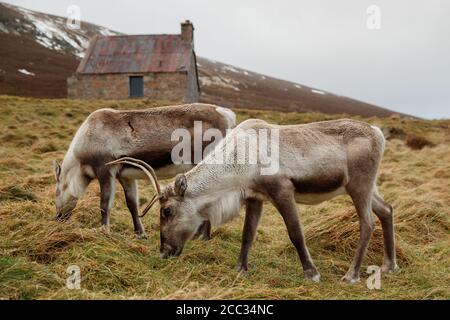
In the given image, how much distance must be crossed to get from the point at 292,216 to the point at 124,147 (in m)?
3.19

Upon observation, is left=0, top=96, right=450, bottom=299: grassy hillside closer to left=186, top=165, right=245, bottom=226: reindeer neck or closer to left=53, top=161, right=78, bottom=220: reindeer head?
left=53, top=161, right=78, bottom=220: reindeer head

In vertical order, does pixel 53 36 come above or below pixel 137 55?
above

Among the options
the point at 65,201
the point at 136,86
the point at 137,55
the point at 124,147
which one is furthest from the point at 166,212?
the point at 137,55

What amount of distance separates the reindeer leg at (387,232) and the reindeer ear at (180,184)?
2492 millimetres

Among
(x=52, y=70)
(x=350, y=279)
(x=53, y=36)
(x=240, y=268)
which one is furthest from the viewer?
(x=53, y=36)

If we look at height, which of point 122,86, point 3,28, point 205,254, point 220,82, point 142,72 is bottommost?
point 205,254

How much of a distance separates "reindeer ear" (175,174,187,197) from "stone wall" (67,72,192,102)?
31.0 meters

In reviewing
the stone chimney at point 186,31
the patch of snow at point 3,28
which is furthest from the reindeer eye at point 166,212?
the patch of snow at point 3,28

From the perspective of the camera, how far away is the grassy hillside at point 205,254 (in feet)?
14.7

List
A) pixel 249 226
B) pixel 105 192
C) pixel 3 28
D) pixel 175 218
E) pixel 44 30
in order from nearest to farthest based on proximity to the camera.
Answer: pixel 175 218, pixel 249 226, pixel 105 192, pixel 3 28, pixel 44 30

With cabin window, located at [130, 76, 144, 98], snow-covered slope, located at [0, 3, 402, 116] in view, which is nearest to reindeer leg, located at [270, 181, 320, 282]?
cabin window, located at [130, 76, 144, 98]

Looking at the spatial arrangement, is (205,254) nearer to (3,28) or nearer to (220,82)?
(220,82)

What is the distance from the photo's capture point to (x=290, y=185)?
5.51 metres

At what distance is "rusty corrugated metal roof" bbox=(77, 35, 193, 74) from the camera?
37281mm
